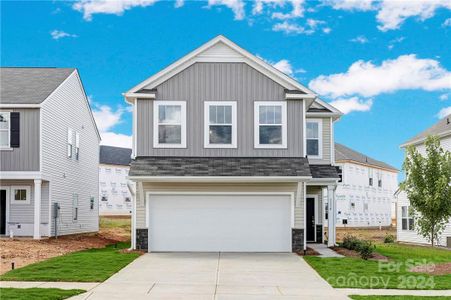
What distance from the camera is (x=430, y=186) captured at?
28344 mm

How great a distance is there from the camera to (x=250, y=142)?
2273cm

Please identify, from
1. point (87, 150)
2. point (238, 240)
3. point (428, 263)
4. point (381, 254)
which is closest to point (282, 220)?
point (238, 240)

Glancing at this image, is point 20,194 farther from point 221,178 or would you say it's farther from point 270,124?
point 270,124

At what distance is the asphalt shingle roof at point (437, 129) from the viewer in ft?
108

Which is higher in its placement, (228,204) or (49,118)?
(49,118)

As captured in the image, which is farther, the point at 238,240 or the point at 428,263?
the point at 238,240

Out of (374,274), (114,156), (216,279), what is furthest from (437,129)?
(114,156)

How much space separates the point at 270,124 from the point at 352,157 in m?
35.0

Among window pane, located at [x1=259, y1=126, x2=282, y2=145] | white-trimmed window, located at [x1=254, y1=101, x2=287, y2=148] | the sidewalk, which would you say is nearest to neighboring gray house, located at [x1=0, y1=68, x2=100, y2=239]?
white-trimmed window, located at [x1=254, y1=101, x2=287, y2=148]

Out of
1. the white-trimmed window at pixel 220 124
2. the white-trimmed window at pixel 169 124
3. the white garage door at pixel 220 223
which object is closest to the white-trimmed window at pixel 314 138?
the white garage door at pixel 220 223

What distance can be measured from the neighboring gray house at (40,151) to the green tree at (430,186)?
16385mm

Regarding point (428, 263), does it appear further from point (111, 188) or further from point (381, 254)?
point (111, 188)

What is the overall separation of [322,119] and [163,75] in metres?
7.46

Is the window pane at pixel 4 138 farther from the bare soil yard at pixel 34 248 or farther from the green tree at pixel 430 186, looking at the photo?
the green tree at pixel 430 186
